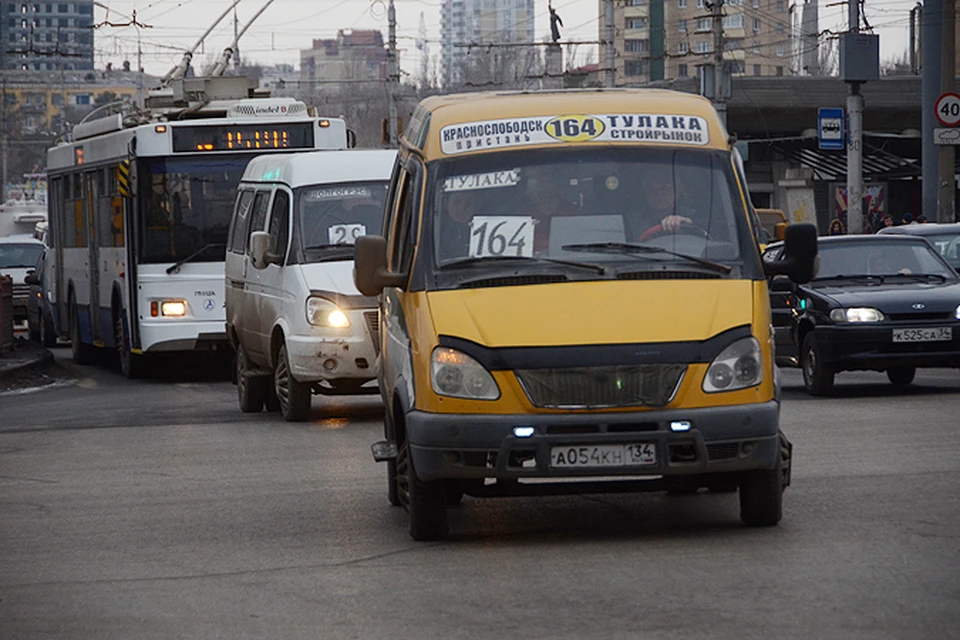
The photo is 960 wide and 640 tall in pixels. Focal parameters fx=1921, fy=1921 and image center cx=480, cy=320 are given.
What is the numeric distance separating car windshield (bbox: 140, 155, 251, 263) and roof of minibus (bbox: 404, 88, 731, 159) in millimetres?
11918

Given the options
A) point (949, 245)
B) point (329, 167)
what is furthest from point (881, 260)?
point (329, 167)

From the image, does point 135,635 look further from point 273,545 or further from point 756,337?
point 756,337

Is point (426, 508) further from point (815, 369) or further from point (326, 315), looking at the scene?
point (815, 369)

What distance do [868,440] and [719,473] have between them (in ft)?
14.2

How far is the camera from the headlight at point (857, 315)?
16.9 m

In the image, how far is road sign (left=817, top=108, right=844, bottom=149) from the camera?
33531mm

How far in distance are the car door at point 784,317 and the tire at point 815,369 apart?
23 cm

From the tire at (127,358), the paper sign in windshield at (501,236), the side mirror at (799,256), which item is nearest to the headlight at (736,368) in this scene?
the side mirror at (799,256)

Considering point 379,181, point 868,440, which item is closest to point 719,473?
point 868,440

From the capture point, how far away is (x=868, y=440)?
12.8 m

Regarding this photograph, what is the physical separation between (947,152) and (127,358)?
48.5 ft

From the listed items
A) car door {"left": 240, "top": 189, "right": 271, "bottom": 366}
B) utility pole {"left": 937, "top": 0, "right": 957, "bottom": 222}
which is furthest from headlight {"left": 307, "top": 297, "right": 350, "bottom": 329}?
utility pole {"left": 937, "top": 0, "right": 957, "bottom": 222}

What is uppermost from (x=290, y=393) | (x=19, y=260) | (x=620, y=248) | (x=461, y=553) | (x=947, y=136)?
(x=947, y=136)

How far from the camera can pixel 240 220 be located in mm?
17656
